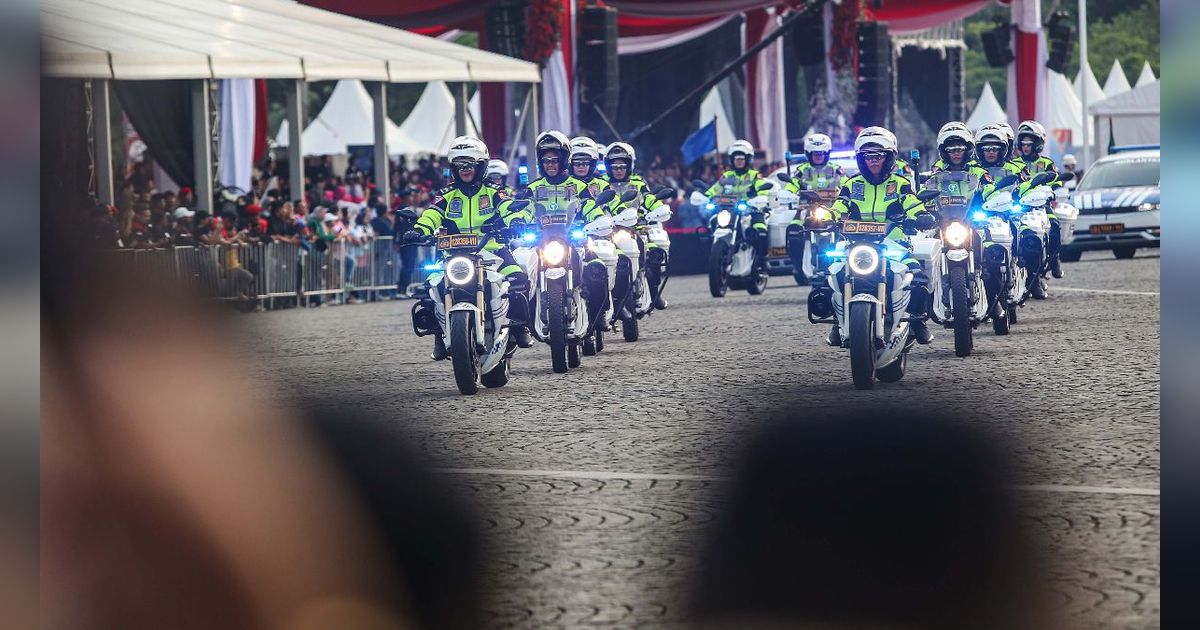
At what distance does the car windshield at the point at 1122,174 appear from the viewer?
29250 mm

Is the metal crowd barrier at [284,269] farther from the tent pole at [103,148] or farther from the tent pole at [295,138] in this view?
the tent pole at [103,148]

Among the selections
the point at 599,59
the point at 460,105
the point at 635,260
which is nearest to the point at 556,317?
the point at 635,260

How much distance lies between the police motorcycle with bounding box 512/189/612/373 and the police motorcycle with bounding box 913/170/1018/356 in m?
2.54

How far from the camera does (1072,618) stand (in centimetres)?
576

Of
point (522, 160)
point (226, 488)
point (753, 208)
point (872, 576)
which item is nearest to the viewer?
point (872, 576)

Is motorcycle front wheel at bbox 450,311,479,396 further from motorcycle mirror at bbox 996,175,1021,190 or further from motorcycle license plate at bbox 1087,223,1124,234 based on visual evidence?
motorcycle license plate at bbox 1087,223,1124,234

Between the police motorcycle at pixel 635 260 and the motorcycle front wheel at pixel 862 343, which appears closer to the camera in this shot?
the motorcycle front wheel at pixel 862 343

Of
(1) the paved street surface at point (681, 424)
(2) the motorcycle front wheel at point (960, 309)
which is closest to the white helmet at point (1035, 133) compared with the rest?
(1) the paved street surface at point (681, 424)

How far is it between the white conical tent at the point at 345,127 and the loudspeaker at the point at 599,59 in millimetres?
14878

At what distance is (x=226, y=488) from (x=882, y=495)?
114 inches

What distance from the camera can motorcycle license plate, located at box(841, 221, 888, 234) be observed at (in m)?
13.1

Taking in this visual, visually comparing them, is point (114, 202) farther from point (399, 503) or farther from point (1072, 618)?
point (1072, 618)

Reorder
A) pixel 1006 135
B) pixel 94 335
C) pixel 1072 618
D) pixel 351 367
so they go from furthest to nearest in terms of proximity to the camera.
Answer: pixel 94 335 < pixel 1006 135 < pixel 351 367 < pixel 1072 618

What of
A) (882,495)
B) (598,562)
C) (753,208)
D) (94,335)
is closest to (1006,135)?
(753,208)
